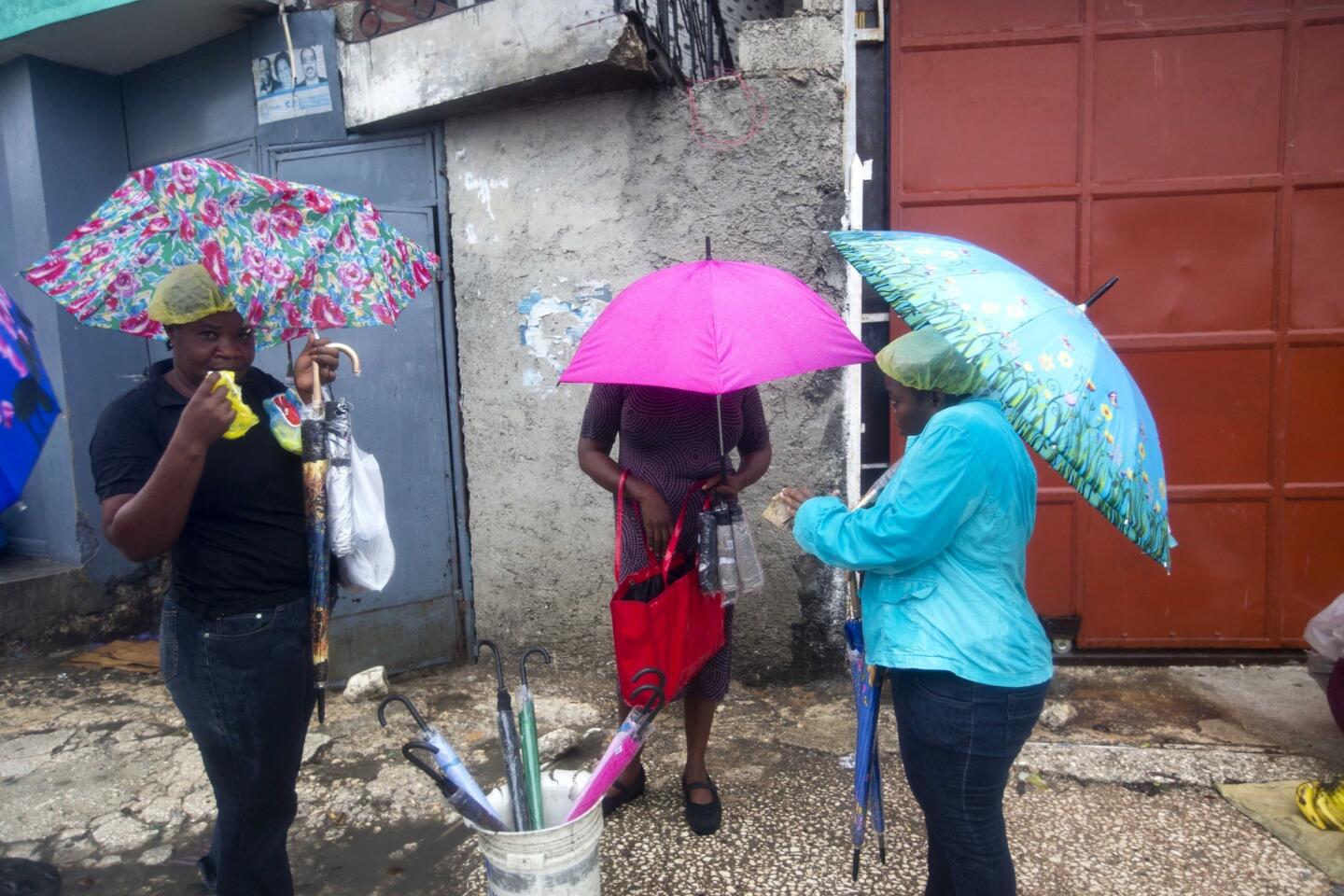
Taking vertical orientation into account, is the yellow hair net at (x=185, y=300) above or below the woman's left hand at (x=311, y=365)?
above

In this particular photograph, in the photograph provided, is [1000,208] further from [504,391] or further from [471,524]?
[471,524]

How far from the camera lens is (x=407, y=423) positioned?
168 inches

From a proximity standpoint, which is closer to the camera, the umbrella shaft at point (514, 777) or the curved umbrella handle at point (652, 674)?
the umbrella shaft at point (514, 777)

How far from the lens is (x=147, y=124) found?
196 inches

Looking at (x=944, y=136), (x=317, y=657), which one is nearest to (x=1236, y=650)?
(x=944, y=136)

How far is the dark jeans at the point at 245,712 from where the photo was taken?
77.9 inches

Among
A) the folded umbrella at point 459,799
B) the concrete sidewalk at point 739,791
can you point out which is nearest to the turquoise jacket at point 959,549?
the folded umbrella at point 459,799

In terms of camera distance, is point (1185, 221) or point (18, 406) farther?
point (1185, 221)

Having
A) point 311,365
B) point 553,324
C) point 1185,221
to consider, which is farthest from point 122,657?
point 1185,221

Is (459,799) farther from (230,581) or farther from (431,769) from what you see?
(230,581)

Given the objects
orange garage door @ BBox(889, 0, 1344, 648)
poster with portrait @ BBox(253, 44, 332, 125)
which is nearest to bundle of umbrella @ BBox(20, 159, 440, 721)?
poster with portrait @ BBox(253, 44, 332, 125)

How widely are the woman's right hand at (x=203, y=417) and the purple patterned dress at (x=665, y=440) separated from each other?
49.9 inches

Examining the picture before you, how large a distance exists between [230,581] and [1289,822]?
3343mm

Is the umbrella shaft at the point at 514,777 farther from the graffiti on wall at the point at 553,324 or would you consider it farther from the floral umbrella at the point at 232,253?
the graffiti on wall at the point at 553,324
